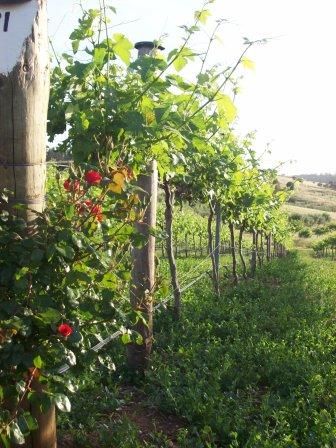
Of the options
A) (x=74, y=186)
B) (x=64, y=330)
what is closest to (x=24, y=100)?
(x=74, y=186)

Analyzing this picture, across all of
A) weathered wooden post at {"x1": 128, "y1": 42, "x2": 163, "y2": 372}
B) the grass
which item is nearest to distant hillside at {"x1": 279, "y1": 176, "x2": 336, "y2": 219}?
the grass

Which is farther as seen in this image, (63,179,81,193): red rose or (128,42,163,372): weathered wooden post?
(128,42,163,372): weathered wooden post

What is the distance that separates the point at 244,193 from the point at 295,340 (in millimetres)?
4382

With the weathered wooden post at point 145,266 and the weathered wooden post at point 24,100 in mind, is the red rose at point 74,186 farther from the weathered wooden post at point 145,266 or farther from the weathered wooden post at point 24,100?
the weathered wooden post at point 145,266

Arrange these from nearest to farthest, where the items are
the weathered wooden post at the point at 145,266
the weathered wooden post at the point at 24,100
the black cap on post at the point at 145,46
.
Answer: the weathered wooden post at the point at 24,100 < the black cap on post at the point at 145,46 < the weathered wooden post at the point at 145,266

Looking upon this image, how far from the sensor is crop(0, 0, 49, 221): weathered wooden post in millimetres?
1700

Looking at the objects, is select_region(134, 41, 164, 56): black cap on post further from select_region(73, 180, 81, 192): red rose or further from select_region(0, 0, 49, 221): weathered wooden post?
select_region(73, 180, 81, 192): red rose

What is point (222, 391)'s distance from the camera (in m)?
4.88

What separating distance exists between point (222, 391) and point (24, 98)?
401 cm

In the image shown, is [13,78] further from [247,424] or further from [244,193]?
[244,193]

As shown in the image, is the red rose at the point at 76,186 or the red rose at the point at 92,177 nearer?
the red rose at the point at 92,177

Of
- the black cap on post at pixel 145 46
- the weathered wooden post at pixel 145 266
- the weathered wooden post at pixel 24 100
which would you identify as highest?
the black cap on post at pixel 145 46

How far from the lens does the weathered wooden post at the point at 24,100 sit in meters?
1.70

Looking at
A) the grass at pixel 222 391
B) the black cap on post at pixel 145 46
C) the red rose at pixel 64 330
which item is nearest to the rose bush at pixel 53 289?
the red rose at pixel 64 330
